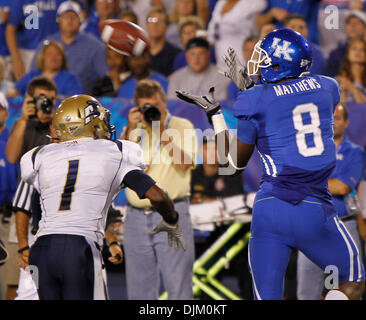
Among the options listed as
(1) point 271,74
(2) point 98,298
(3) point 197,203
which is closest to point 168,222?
(2) point 98,298

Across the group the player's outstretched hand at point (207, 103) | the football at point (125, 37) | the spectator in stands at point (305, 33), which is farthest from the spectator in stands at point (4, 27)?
the player's outstretched hand at point (207, 103)

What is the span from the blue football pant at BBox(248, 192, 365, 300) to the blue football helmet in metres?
0.73

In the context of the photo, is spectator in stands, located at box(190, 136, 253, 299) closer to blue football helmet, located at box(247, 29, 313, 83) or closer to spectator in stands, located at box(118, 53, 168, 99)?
spectator in stands, located at box(118, 53, 168, 99)

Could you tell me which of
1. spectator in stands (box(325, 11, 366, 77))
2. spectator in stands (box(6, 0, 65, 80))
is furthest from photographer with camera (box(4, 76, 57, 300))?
spectator in stands (box(325, 11, 366, 77))

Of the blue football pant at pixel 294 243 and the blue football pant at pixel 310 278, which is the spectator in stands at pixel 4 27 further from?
the blue football pant at pixel 294 243

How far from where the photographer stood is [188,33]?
307 inches

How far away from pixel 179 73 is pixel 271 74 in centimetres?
324

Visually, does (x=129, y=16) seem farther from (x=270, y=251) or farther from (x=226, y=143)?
(x=270, y=251)

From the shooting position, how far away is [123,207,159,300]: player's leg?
545 cm

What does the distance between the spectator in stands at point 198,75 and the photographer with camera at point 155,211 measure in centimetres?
137

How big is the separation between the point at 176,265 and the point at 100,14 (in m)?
3.97

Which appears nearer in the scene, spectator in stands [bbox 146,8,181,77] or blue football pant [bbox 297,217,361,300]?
Answer: blue football pant [bbox 297,217,361,300]

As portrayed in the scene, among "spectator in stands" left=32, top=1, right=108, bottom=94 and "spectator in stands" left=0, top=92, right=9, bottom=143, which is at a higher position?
"spectator in stands" left=32, top=1, right=108, bottom=94

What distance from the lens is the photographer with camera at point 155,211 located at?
5.38 meters
